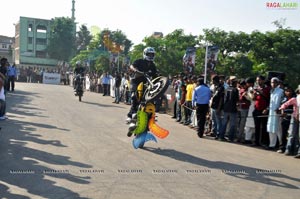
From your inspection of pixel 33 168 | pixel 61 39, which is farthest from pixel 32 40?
pixel 33 168

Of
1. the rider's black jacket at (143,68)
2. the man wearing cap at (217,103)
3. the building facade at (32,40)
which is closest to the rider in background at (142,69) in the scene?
the rider's black jacket at (143,68)

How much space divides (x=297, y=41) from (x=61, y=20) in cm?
6267

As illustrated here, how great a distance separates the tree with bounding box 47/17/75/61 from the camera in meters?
90.1

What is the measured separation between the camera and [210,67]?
1788cm

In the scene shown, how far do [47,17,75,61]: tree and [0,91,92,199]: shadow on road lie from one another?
8257 centimetres

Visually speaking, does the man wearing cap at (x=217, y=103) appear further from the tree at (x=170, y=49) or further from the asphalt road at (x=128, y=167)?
the tree at (x=170, y=49)

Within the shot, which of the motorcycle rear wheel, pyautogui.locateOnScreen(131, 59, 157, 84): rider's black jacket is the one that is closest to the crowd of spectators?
pyautogui.locateOnScreen(131, 59, 157, 84): rider's black jacket

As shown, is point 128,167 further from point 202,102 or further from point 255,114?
point 202,102

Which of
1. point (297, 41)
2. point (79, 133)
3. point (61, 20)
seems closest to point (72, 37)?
point (61, 20)

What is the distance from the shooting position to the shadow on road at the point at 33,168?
5711 millimetres

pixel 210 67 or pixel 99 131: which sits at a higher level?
pixel 210 67

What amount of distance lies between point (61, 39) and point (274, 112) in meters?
84.5

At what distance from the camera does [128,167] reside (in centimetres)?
736

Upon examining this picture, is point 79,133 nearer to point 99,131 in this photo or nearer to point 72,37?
point 99,131
